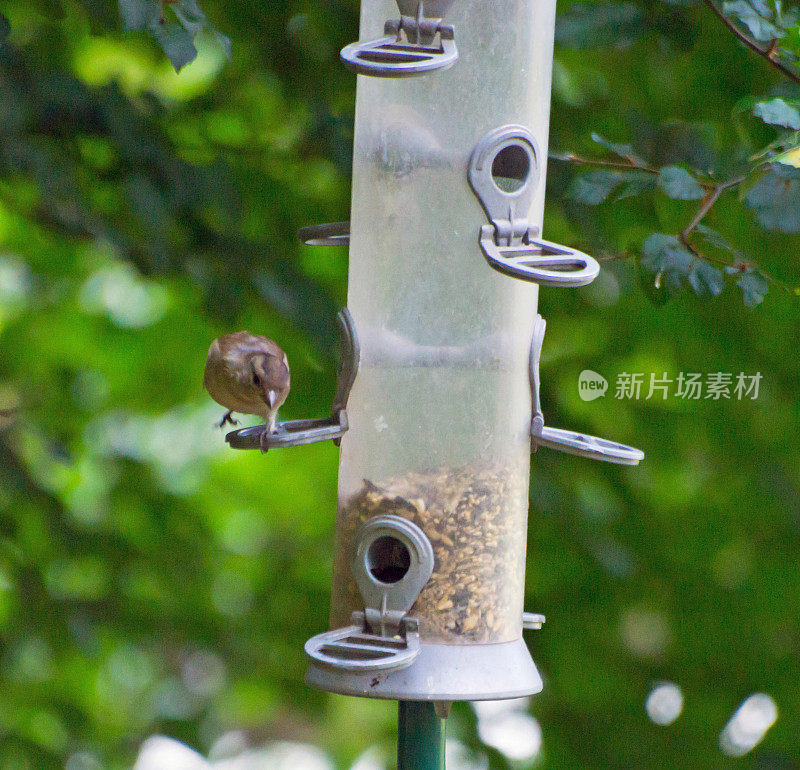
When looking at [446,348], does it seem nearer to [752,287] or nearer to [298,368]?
[752,287]

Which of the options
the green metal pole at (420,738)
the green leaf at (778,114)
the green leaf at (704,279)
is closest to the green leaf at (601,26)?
the green leaf at (704,279)

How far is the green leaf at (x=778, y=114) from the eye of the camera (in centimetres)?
149

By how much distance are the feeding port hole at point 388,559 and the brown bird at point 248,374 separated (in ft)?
0.76

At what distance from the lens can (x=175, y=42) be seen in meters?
1.62

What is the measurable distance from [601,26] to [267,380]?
3.09 ft

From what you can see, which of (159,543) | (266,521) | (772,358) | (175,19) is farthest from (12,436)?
(772,358)

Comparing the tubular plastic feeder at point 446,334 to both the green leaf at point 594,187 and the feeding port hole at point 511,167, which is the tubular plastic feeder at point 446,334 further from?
the green leaf at point 594,187

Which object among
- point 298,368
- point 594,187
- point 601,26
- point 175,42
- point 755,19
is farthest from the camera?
point 298,368

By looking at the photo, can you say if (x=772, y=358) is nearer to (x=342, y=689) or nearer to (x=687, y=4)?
(x=687, y=4)

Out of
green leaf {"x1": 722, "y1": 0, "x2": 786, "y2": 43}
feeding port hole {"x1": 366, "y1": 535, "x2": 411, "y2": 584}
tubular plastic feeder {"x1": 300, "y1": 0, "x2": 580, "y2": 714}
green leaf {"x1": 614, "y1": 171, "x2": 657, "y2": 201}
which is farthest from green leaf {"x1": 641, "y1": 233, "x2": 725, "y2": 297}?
feeding port hole {"x1": 366, "y1": 535, "x2": 411, "y2": 584}

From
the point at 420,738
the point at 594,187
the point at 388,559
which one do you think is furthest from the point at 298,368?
the point at 420,738

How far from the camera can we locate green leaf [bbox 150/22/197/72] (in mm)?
1611

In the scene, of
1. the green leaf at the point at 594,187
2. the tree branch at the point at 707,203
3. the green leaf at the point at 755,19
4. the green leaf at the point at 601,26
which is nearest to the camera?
the green leaf at the point at 755,19

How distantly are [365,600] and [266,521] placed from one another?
2.38 meters
